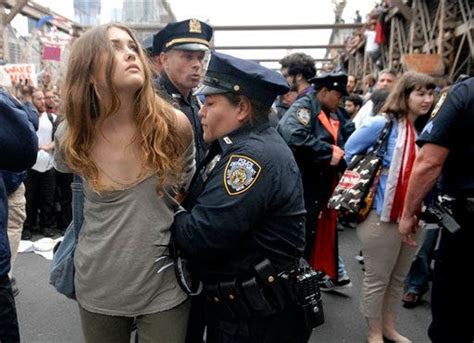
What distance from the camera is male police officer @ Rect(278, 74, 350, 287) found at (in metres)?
3.18

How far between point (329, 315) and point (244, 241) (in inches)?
89.5

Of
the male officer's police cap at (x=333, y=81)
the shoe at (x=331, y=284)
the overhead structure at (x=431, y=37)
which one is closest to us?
the male officer's police cap at (x=333, y=81)

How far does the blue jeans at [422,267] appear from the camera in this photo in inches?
142

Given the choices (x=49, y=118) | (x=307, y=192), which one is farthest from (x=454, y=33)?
(x=49, y=118)

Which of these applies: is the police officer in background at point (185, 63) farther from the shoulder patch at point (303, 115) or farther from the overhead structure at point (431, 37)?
the overhead structure at point (431, 37)

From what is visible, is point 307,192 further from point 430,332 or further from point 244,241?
point 244,241

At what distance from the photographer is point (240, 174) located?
1.37 metres

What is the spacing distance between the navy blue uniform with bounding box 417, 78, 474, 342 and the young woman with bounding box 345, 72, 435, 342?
0.46m

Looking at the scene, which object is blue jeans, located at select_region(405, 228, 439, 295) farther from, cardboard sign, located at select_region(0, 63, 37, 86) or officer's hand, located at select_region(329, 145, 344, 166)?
cardboard sign, located at select_region(0, 63, 37, 86)

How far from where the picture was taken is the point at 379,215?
2637mm

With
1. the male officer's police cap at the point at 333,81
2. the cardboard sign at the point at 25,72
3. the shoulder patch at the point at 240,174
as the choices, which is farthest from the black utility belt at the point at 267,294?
the cardboard sign at the point at 25,72

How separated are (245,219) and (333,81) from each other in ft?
6.98

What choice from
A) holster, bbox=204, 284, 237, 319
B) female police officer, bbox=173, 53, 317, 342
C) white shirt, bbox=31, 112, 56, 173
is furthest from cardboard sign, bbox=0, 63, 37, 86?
holster, bbox=204, 284, 237, 319

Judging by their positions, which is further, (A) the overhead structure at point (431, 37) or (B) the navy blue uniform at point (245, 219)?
(A) the overhead structure at point (431, 37)
